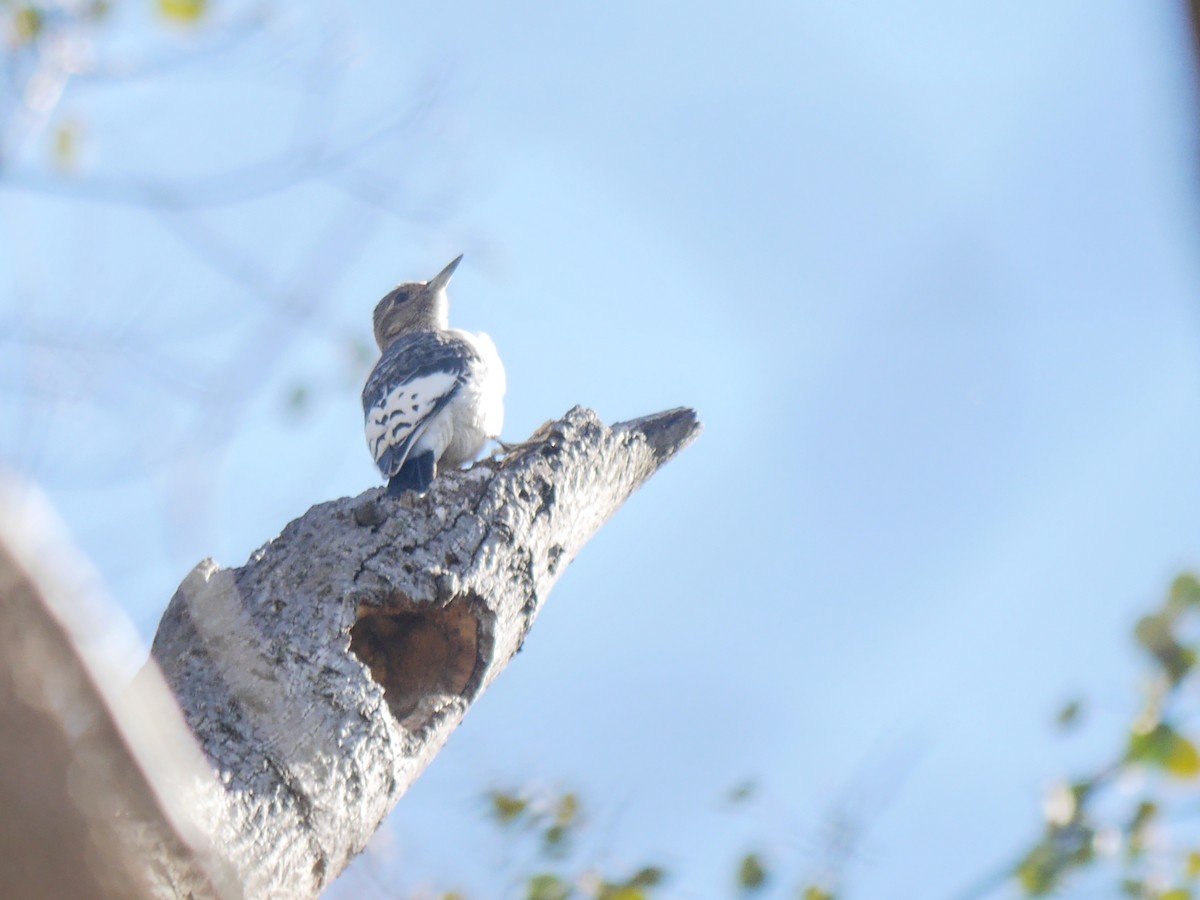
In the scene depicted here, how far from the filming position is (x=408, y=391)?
17.4 feet

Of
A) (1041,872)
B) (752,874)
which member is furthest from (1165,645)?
(752,874)

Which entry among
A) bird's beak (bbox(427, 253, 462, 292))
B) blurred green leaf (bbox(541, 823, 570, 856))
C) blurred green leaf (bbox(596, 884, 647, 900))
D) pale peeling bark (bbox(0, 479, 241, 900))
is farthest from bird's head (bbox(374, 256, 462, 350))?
pale peeling bark (bbox(0, 479, 241, 900))

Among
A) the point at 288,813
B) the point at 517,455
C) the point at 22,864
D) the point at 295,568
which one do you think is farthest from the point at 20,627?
the point at 517,455

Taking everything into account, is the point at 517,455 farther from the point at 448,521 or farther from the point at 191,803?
the point at 191,803

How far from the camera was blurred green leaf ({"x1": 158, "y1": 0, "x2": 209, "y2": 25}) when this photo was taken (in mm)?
3537

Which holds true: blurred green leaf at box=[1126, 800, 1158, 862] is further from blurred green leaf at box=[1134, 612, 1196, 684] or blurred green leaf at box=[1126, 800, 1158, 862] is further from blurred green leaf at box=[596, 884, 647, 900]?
blurred green leaf at box=[596, 884, 647, 900]

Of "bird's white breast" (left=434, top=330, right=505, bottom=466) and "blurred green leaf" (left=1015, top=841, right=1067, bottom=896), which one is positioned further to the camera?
"bird's white breast" (left=434, top=330, right=505, bottom=466)

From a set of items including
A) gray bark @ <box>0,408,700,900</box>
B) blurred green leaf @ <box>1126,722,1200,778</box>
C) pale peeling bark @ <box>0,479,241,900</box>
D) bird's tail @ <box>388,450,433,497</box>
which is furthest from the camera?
bird's tail @ <box>388,450,433,497</box>

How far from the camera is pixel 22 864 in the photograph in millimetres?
1039

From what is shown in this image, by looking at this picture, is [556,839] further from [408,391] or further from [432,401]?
[408,391]

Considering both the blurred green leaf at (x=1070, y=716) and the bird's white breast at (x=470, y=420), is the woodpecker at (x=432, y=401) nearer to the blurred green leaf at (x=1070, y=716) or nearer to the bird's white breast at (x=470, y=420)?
the bird's white breast at (x=470, y=420)

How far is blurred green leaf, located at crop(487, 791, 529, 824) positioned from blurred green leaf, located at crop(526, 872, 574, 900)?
1.15 ft

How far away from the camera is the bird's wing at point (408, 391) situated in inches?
190

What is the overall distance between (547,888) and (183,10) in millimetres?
2748
